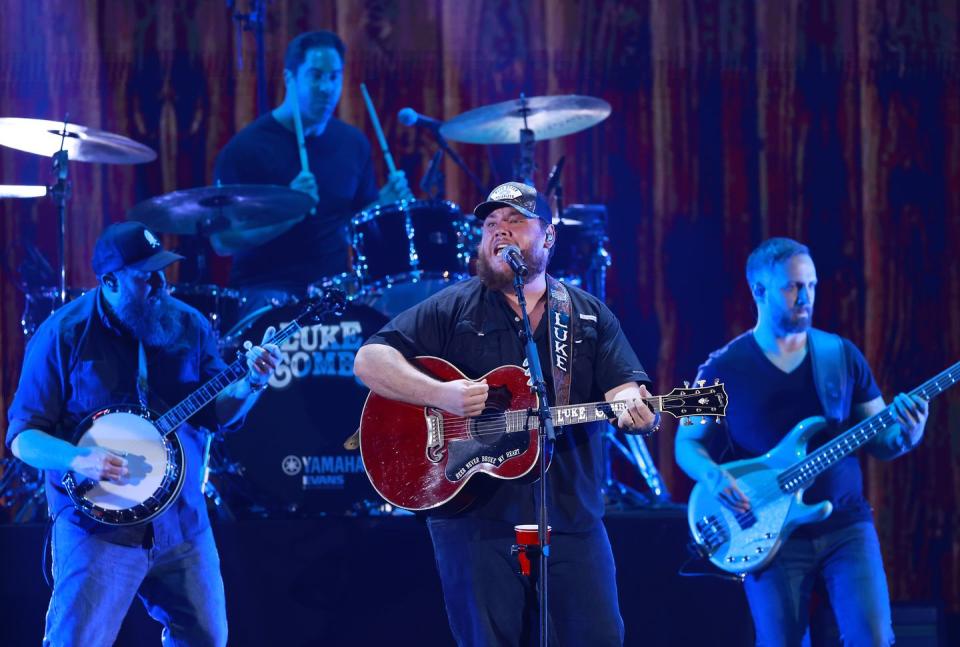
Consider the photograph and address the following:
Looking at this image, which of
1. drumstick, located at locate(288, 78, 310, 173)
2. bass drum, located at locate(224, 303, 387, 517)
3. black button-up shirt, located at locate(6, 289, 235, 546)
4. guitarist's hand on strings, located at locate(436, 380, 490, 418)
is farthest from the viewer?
drumstick, located at locate(288, 78, 310, 173)

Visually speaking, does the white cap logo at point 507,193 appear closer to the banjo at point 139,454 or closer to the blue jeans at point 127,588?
the banjo at point 139,454

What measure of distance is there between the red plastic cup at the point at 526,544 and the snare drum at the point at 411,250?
3013 millimetres

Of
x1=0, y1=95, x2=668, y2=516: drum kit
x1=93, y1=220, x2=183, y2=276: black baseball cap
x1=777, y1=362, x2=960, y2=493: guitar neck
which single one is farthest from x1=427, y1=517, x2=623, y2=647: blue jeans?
x1=0, y1=95, x2=668, y2=516: drum kit

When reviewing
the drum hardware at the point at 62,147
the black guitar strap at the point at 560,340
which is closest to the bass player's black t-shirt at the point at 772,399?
the black guitar strap at the point at 560,340

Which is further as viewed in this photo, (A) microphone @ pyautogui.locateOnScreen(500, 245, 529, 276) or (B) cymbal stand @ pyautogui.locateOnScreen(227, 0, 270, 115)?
(B) cymbal stand @ pyautogui.locateOnScreen(227, 0, 270, 115)

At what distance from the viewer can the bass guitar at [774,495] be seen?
19.3ft

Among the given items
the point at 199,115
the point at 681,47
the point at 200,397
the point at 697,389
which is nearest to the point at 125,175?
the point at 199,115

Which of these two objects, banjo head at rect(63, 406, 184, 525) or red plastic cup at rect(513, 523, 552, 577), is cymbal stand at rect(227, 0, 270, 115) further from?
red plastic cup at rect(513, 523, 552, 577)

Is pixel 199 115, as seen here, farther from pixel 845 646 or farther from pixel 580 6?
pixel 845 646

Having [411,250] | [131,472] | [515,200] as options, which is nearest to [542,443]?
Answer: [515,200]

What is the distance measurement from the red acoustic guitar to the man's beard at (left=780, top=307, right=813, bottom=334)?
183cm

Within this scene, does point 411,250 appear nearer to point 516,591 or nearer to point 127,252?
point 127,252

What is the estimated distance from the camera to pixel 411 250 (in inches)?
285

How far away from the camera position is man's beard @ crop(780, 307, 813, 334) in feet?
20.1
